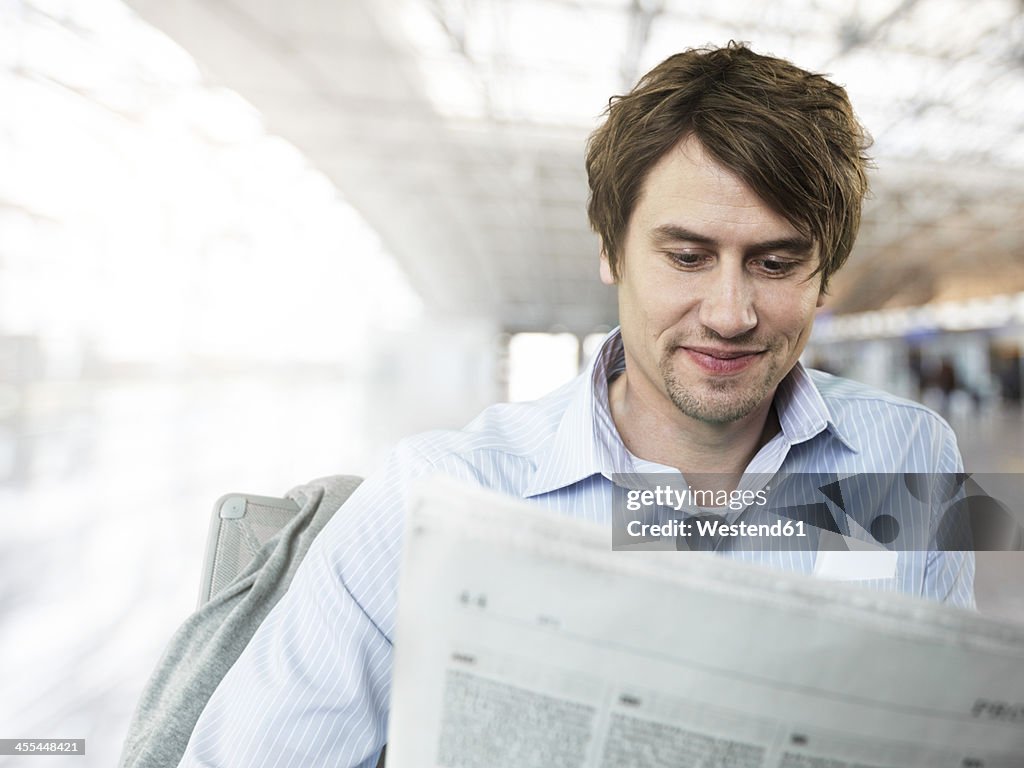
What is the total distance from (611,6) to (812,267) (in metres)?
9.09

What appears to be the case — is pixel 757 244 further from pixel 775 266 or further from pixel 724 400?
pixel 724 400

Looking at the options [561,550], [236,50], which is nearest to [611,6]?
[236,50]

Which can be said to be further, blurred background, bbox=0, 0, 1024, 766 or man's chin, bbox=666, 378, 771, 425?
blurred background, bbox=0, 0, 1024, 766

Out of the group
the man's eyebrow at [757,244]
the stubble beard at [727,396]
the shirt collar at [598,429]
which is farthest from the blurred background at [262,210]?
the man's eyebrow at [757,244]

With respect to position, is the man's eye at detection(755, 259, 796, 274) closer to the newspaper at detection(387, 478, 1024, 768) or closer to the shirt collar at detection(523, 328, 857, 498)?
the shirt collar at detection(523, 328, 857, 498)

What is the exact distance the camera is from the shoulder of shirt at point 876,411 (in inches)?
44.0

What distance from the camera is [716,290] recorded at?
1.00 metres

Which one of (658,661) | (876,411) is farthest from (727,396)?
(658,661)

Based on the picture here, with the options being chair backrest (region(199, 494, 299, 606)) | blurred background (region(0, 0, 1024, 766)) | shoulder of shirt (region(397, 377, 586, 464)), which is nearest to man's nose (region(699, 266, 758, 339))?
shoulder of shirt (region(397, 377, 586, 464))

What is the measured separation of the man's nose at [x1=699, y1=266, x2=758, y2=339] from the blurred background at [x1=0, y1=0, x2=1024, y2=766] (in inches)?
93.0

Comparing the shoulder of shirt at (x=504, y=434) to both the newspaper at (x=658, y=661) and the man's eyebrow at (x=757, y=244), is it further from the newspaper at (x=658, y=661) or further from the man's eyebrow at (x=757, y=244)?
the newspaper at (x=658, y=661)

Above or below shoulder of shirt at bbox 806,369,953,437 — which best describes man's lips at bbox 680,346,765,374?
above

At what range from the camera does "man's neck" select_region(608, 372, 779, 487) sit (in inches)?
43.4

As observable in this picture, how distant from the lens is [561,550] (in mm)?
439
